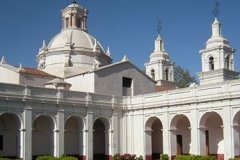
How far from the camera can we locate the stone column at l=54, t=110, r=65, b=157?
37.0 m

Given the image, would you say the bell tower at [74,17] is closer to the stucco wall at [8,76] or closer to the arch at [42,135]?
the stucco wall at [8,76]

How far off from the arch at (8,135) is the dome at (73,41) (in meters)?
15.3

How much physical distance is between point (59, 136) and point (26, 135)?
3267 mm

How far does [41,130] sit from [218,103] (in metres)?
15.8

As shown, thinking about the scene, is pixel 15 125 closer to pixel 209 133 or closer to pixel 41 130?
pixel 41 130

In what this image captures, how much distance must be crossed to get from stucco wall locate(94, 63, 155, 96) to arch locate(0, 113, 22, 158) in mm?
8801

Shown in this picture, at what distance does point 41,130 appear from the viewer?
3922cm

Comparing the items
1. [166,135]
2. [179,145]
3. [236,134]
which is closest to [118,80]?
[166,135]

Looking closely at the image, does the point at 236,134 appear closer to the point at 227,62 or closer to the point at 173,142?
the point at 173,142

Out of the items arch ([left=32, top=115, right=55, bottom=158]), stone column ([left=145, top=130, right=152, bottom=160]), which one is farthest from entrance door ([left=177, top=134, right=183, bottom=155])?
arch ([left=32, top=115, right=55, bottom=158])

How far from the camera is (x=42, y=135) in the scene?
39.2m

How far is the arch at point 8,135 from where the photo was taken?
36531mm

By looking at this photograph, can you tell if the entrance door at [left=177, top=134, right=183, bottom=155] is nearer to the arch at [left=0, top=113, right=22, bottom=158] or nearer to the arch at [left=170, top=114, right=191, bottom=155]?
the arch at [left=170, top=114, right=191, bottom=155]

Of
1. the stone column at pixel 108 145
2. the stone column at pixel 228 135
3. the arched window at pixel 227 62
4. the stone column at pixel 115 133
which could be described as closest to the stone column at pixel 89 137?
the stone column at pixel 108 145
